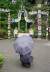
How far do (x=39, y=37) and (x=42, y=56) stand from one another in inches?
429

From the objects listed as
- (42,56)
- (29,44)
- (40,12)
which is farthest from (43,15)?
(29,44)

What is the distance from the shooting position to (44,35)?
23.5m

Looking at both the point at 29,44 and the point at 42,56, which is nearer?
the point at 29,44

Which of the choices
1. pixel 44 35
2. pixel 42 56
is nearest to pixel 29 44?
pixel 42 56

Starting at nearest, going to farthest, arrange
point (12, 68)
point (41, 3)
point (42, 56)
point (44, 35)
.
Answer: point (12, 68) → point (42, 56) → point (44, 35) → point (41, 3)

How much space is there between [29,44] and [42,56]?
2.74 meters

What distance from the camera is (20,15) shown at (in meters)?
23.9

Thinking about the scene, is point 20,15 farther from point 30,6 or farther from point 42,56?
point 42,56

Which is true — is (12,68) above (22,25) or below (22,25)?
above

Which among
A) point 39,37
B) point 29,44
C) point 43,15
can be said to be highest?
point 29,44

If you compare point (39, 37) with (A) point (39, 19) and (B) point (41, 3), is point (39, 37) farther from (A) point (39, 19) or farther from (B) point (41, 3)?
(B) point (41, 3)

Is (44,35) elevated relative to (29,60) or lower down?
lower down

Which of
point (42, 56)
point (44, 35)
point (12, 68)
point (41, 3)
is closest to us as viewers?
point (12, 68)

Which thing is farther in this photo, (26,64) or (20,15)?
(20,15)
